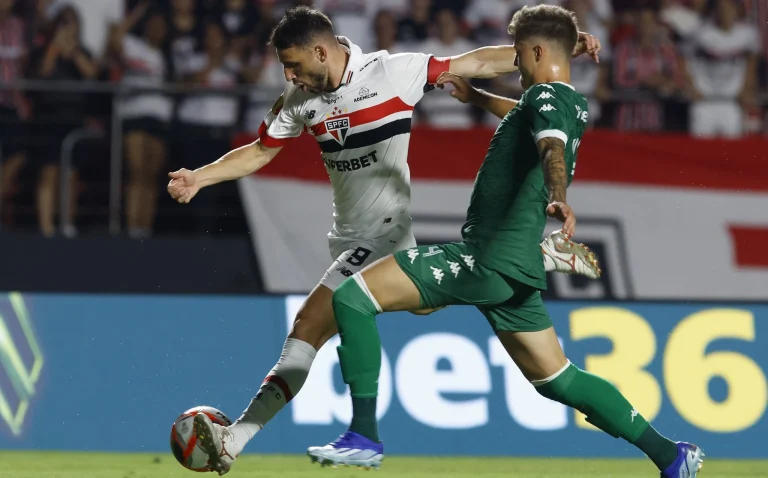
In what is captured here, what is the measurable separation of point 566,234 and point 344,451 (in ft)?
4.37

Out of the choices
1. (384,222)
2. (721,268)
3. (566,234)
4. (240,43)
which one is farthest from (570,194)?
(566,234)

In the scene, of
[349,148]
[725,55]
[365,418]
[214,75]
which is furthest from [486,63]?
[725,55]

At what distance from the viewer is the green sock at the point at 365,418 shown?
5660 mm

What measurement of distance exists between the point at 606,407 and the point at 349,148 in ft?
6.01

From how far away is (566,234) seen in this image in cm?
522

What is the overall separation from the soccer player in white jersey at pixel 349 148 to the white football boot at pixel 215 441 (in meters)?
0.19

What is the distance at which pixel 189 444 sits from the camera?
20.5 feet

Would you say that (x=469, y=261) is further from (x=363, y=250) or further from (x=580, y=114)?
(x=363, y=250)

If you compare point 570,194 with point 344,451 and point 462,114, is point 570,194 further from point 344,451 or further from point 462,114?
point 344,451

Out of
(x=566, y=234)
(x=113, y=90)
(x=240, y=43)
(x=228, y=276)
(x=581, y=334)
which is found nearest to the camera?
(x=566, y=234)

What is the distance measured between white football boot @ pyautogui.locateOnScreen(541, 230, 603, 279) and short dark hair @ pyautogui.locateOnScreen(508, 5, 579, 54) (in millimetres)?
862

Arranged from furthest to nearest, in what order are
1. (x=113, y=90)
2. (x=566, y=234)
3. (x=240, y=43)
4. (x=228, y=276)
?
(x=240, y=43) < (x=113, y=90) < (x=228, y=276) < (x=566, y=234)

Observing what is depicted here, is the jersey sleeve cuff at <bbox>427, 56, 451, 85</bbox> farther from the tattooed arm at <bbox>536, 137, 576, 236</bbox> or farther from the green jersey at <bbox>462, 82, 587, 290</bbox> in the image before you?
the tattooed arm at <bbox>536, 137, 576, 236</bbox>

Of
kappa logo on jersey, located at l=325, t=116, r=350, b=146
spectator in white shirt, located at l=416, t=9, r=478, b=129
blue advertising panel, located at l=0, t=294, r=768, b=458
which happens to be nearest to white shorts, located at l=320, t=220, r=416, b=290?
kappa logo on jersey, located at l=325, t=116, r=350, b=146
